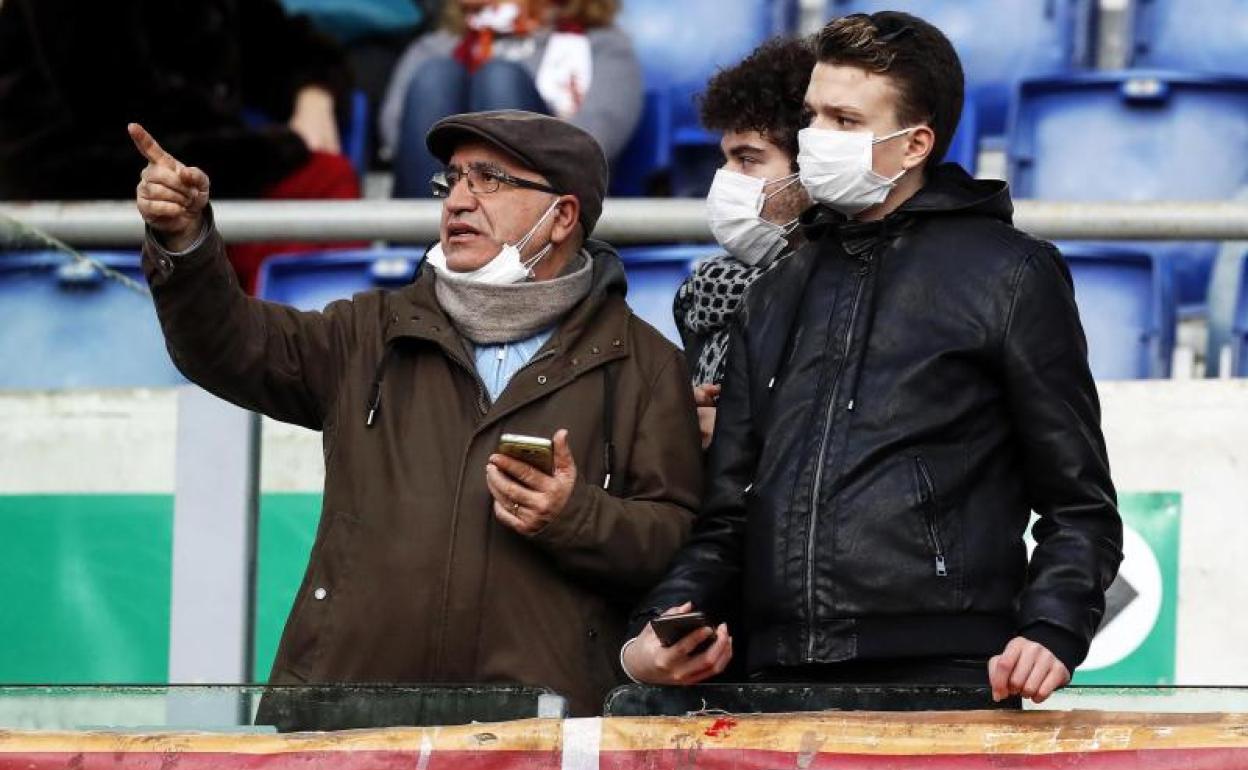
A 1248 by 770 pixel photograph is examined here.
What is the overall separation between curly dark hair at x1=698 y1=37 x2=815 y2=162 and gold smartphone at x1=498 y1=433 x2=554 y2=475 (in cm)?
84

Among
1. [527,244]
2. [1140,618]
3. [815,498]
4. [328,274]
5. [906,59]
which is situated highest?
[906,59]

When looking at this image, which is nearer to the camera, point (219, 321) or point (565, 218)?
point (219, 321)

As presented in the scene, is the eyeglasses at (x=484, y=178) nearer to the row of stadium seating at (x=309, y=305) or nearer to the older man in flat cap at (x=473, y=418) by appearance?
the older man in flat cap at (x=473, y=418)

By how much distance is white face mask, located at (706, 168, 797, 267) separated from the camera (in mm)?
3908

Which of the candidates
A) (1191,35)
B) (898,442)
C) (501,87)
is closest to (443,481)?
(898,442)

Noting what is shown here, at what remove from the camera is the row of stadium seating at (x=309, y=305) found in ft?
18.1

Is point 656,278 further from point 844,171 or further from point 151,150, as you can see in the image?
point 151,150

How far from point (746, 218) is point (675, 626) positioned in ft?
3.12

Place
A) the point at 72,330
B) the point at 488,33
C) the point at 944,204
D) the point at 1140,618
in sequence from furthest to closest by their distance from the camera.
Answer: the point at 488,33 < the point at 72,330 < the point at 1140,618 < the point at 944,204

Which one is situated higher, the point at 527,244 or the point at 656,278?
the point at 527,244

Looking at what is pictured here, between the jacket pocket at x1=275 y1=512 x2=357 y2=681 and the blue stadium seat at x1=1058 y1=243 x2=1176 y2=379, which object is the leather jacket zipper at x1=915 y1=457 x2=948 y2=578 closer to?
the jacket pocket at x1=275 y1=512 x2=357 y2=681

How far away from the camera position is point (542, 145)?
379 centimetres

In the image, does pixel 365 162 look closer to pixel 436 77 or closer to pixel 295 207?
pixel 436 77

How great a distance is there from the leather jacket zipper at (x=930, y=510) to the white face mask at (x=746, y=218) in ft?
2.45
